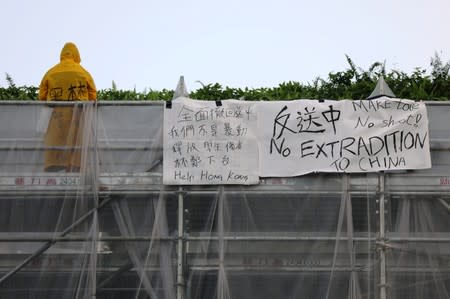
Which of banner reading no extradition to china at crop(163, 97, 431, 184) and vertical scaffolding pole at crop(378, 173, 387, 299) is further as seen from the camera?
banner reading no extradition to china at crop(163, 97, 431, 184)

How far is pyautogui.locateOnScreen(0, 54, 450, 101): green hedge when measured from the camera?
45.4 feet

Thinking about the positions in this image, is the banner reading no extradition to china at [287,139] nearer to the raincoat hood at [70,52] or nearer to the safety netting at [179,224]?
the safety netting at [179,224]

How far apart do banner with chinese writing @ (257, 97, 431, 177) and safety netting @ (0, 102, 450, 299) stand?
0.38ft

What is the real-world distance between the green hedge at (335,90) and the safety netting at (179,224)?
135 inches

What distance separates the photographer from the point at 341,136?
412 inches

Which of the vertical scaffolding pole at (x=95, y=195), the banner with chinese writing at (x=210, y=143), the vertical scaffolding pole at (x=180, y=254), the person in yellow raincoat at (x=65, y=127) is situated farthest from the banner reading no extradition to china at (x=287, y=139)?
the person in yellow raincoat at (x=65, y=127)

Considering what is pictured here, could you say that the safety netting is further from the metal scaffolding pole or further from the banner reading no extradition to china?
the banner reading no extradition to china

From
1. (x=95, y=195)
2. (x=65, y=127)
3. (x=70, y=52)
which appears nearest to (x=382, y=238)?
(x=95, y=195)

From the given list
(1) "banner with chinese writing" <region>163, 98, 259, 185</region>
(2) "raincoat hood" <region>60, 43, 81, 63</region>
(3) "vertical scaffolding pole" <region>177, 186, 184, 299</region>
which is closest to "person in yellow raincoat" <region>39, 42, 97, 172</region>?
(2) "raincoat hood" <region>60, 43, 81, 63</region>

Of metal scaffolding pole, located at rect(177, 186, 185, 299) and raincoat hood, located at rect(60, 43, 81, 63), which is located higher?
raincoat hood, located at rect(60, 43, 81, 63)

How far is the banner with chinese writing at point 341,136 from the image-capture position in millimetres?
10344

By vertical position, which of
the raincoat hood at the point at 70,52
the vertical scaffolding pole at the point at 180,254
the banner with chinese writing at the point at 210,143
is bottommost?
the vertical scaffolding pole at the point at 180,254

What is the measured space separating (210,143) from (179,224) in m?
0.86

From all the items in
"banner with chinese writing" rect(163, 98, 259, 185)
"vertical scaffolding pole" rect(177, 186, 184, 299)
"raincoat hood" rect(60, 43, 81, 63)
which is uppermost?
"raincoat hood" rect(60, 43, 81, 63)
